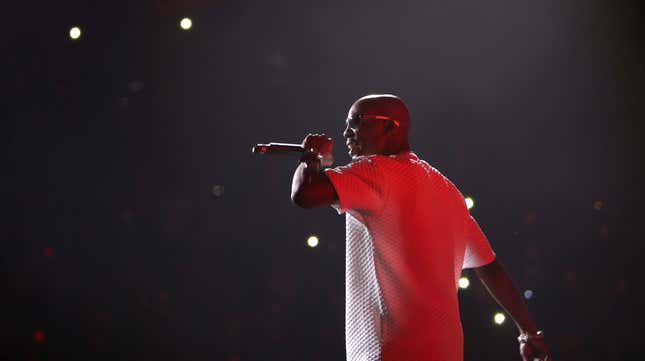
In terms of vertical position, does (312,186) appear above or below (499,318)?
above

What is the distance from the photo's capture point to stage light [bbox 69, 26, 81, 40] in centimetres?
287

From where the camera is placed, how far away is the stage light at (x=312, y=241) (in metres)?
3.09

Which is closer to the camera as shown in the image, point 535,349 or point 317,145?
point 317,145

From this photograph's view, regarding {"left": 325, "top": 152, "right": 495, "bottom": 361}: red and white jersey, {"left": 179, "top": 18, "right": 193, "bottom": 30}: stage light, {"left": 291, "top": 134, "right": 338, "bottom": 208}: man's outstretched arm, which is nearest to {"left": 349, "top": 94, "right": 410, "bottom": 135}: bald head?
{"left": 325, "top": 152, "right": 495, "bottom": 361}: red and white jersey

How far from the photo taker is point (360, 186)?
1503mm

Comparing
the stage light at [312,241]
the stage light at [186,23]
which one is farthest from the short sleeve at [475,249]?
the stage light at [186,23]

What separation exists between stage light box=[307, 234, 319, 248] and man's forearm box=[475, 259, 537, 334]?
1264 mm

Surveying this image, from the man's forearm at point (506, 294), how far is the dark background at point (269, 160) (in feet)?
4.24

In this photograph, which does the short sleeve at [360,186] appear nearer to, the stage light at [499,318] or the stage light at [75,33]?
the stage light at [75,33]

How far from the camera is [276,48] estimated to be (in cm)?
309

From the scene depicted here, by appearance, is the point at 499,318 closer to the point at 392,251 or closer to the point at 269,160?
the point at 269,160

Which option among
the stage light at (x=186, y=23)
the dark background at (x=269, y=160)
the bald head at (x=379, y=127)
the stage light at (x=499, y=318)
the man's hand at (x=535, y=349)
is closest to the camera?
the bald head at (x=379, y=127)

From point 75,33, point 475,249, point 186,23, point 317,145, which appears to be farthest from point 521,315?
point 75,33

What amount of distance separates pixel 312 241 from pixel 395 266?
1.57 meters
